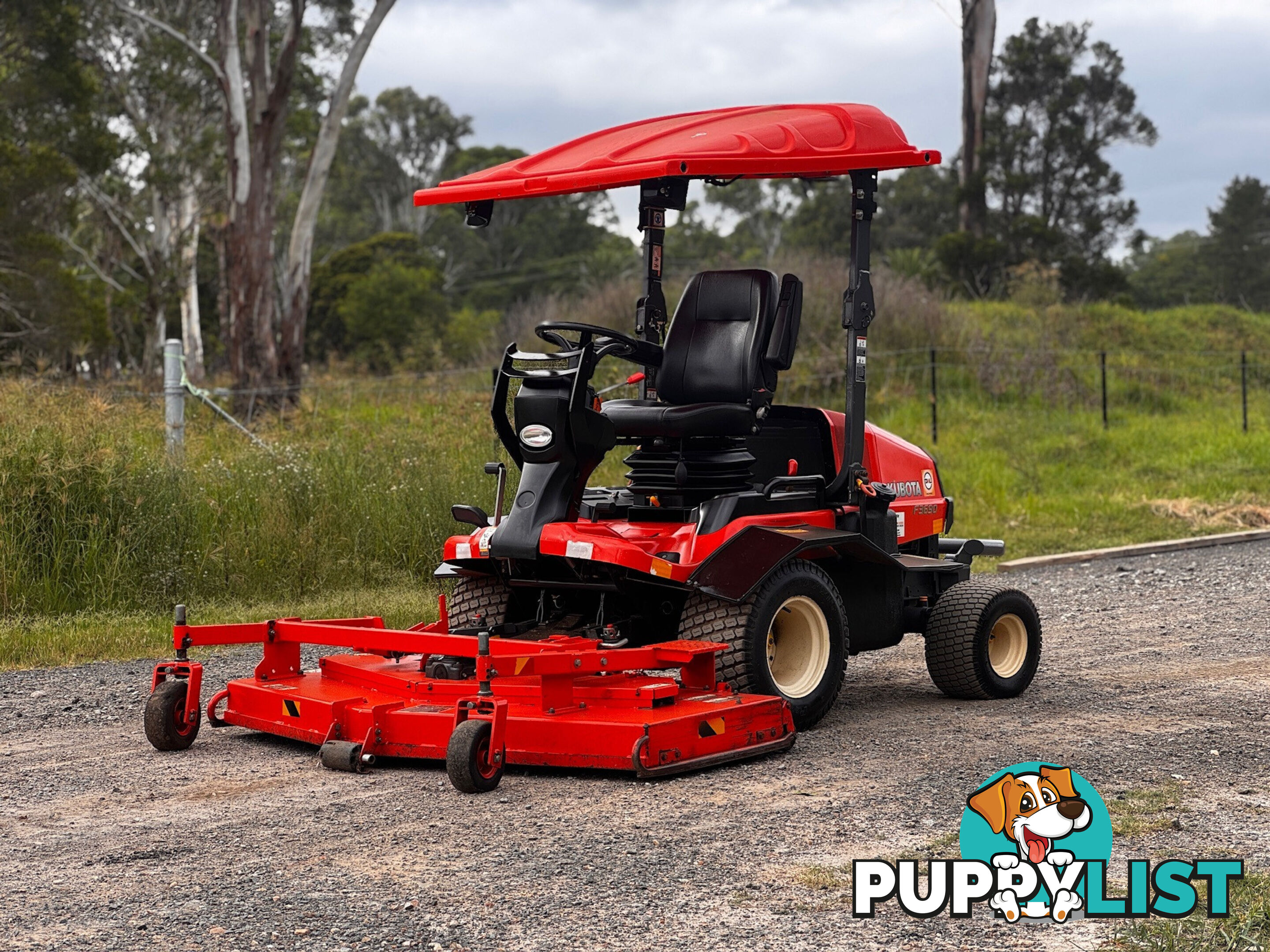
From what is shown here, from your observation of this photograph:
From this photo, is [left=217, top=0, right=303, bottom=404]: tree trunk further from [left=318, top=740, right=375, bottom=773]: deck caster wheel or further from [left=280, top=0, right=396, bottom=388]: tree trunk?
[left=318, top=740, right=375, bottom=773]: deck caster wheel

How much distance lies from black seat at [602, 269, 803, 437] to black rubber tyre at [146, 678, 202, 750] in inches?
87.4

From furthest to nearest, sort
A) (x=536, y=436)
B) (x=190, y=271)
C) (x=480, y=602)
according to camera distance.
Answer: (x=190, y=271)
(x=480, y=602)
(x=536, y=436)

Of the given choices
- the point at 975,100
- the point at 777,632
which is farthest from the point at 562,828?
the point at 975,100

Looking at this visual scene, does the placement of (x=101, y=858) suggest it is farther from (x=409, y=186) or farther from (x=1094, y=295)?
(x=409, y=186)

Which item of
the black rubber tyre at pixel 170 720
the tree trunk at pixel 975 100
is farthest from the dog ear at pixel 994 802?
the tree trunk at pixel 975 100

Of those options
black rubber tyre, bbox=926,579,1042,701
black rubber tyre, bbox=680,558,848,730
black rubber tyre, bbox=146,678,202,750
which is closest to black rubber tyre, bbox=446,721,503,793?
black rubber tyre, bbox=680,558,848,730

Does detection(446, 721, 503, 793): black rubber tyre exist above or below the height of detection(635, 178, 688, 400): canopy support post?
Answer: below

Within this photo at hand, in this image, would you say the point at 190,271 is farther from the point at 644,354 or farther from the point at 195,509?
the point at 644,354

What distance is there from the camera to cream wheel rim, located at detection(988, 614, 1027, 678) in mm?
7473

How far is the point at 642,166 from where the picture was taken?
20.4 ft

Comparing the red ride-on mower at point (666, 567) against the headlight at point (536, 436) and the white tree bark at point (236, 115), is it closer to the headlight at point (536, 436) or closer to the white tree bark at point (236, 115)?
the headlight at point (536, 436)

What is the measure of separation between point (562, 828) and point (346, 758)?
3.80 ft

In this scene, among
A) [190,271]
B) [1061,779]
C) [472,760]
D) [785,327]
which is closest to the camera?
[1061,779]
